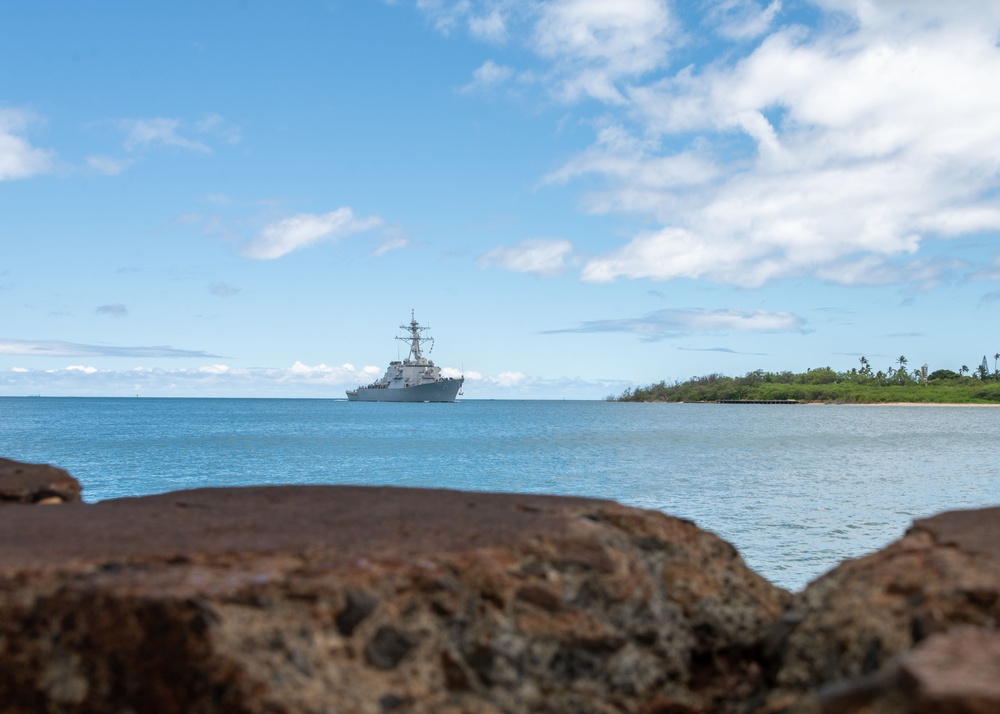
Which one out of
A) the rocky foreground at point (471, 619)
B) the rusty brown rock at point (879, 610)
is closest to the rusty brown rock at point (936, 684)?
the rocky foreground at point (471, 619)

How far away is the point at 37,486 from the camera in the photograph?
5426 mm

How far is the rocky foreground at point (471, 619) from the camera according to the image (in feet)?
8.68

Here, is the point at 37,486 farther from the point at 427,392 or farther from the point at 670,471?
the point at 427,392

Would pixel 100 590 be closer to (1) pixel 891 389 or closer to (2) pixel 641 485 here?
(2) pixel 641 485

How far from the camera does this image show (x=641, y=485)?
24578 mm

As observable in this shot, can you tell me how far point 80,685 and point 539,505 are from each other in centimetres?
229

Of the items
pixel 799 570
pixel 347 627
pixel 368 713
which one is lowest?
pixel 799 570

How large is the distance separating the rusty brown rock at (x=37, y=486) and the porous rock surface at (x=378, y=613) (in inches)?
53.5

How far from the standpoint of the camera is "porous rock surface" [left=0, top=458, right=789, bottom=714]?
2.68 meters

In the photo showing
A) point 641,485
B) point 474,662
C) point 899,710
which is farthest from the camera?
point 641,485

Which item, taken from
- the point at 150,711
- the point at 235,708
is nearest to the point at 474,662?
the point at 235,708

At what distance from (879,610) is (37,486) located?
5.13m

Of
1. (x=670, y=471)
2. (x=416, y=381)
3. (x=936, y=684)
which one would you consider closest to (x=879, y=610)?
(x=936, y=684)

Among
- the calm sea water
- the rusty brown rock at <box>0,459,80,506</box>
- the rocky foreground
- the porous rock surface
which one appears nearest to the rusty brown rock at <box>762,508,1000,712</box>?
the rocky foreground
